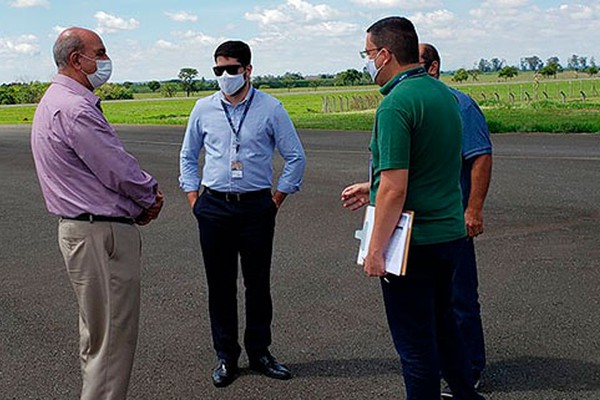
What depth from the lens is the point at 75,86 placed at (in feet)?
12.3

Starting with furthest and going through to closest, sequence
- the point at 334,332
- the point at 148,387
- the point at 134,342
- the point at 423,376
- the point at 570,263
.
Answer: the point at 570,263 < the point at 334,332 < the point at 148,387 < the point at 134,342 < the point at 423,376

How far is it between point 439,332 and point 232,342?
1.61m

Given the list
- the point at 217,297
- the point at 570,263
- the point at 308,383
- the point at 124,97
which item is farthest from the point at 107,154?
the point at 124,97

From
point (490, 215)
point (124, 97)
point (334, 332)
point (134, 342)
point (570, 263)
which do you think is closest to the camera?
point (134, 342)

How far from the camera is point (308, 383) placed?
15.6ft

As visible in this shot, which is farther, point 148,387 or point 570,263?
point 570,263

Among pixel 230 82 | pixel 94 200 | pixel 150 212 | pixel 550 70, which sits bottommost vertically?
pixel 550 70

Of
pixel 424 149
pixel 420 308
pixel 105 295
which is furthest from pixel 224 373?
pixel 424 149

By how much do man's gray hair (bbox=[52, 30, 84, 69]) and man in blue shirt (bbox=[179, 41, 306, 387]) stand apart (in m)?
1.14

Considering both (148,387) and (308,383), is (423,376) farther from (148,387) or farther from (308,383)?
(148,387)

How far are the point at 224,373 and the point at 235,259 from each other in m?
0.73

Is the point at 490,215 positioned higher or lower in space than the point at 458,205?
lower

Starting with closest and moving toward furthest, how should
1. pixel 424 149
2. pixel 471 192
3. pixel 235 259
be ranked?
pixel 424 149 → pixel 471 192 → pixel 235 259

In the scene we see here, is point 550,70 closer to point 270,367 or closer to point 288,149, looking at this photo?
point 288,149
